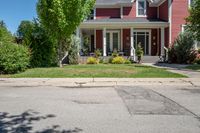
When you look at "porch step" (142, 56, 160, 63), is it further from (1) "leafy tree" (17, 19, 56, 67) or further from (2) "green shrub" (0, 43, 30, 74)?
(2) "green shrub" (0, 43, 30, 74)

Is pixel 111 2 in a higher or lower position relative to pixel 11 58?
higher

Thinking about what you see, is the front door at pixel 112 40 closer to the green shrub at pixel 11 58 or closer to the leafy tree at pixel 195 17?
the leafy tree at pixel 195 17

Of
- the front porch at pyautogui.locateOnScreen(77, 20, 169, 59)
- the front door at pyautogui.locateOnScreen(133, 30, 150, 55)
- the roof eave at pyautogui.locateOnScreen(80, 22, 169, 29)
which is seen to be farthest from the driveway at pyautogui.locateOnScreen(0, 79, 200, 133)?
the front door at pyautogui.locateOnScreen(133, 30, 150, 55)

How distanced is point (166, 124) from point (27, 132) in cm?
291

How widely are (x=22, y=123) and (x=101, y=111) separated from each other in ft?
7.25

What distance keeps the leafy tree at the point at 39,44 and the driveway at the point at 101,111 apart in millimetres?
10546

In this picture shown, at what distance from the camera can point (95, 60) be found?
93.6 feet

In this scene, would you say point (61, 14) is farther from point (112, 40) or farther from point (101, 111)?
point (101, 111)

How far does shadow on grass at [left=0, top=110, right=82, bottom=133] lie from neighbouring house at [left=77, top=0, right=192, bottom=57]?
2342cm

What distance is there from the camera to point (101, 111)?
8.82 metres

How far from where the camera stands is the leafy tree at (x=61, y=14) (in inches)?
855

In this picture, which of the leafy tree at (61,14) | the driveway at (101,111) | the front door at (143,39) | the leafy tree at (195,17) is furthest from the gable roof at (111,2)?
the driveway at (101,111)

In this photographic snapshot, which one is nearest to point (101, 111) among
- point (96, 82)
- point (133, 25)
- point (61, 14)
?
point (96, 82)

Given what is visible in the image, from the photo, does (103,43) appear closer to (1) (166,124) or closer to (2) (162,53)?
(2) (162,53)
